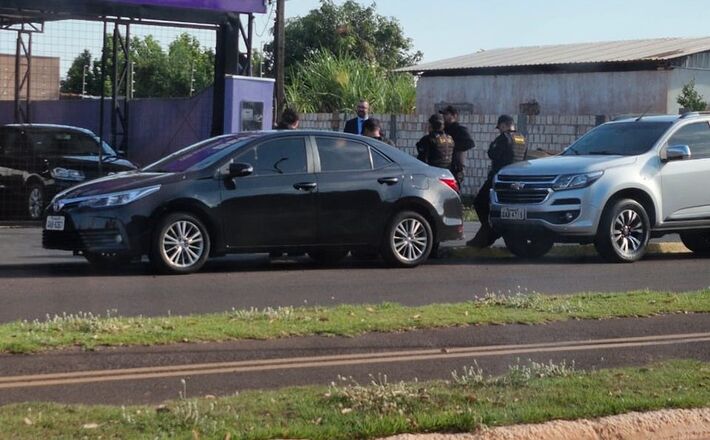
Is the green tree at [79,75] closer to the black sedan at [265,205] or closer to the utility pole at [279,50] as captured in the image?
the utility pole at [279,50]

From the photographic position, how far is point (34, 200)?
2142 centimetres

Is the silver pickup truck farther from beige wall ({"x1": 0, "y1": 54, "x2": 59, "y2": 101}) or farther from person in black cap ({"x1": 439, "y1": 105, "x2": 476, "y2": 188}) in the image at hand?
beige wall ({"x1": 0, "y1": 54, "x2": 59, "y2": 101})

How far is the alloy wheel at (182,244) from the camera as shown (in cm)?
1330

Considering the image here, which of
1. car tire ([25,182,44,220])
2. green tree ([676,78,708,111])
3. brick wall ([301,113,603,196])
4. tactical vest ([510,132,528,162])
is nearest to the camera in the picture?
tactical vest ([510,132,528,162])

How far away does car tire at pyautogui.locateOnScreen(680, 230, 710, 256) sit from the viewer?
17.2 meters

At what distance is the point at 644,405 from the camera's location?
7105mm

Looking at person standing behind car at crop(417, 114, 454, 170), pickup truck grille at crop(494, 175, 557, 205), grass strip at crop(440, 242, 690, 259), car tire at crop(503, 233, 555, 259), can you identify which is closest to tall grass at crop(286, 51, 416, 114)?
grass strip at crop(440, 242, 690, 259)

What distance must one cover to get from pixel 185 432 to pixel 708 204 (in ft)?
37.4

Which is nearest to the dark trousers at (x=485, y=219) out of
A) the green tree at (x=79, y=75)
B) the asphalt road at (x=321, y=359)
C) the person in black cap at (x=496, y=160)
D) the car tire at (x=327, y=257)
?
the person in black cap at (x=496, y=160)

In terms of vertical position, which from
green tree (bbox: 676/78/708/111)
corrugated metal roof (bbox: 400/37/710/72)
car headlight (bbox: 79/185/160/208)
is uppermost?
corrugated metal roof (bbox: 400/37/710/72)

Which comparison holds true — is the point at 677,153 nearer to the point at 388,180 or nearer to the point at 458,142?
the point at 458,142

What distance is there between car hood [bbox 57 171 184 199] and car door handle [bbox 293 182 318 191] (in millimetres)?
1336

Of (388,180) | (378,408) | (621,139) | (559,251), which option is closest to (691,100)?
(559,251)

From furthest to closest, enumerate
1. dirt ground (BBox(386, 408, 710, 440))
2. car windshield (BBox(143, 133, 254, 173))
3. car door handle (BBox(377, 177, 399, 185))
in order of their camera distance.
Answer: car door handle (BBox(377, 177, 399, 185)), car windshield (BBox(143, 133, 254, 173)), dirt ground (BBox(386, 408, 710, 440))
